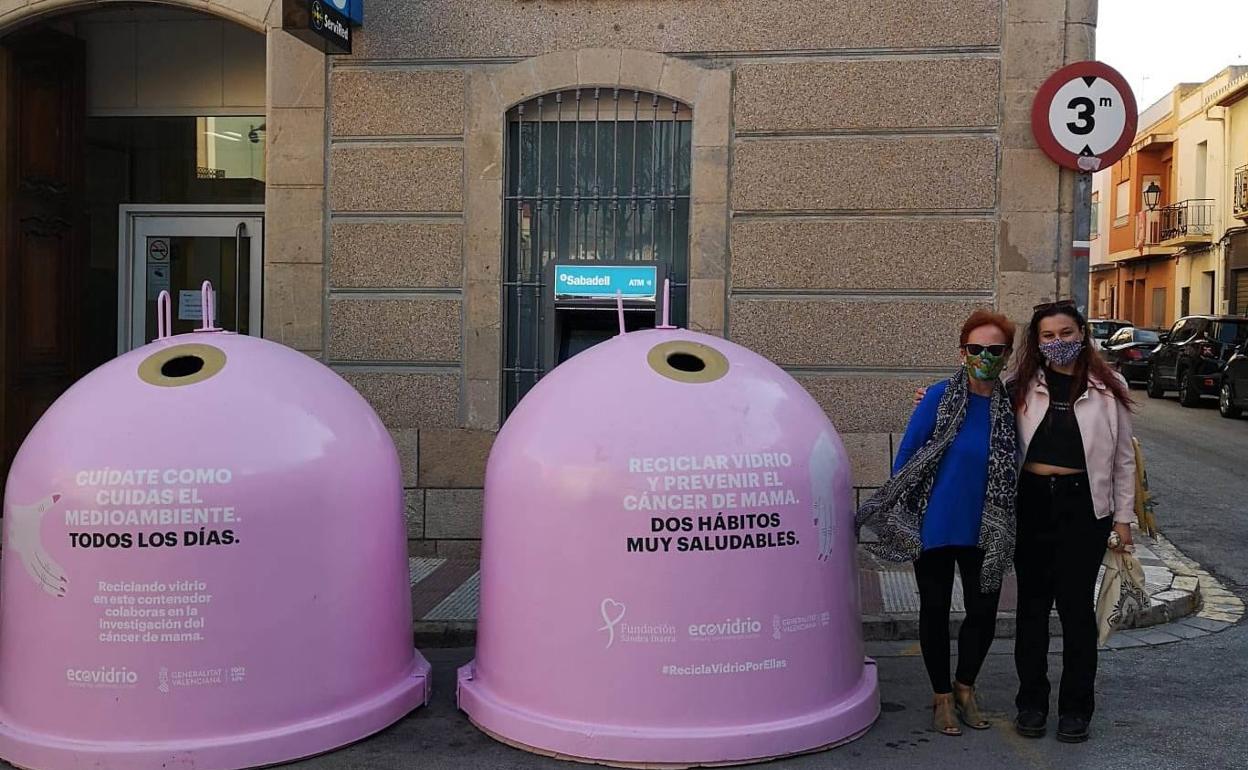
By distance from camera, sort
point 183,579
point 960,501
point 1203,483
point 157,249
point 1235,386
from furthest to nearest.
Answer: point 1235,386 < point 1203,483 < point 157,249 < point 960,501 < point 183,579

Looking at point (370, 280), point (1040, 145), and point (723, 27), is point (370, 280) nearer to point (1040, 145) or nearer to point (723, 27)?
point (723, 27)

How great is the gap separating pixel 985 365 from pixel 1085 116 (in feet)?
11.4

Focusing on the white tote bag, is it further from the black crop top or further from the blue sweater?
the blue sweater

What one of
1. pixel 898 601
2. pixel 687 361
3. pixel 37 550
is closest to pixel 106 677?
pixel 37 550

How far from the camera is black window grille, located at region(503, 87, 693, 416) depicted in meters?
8.27

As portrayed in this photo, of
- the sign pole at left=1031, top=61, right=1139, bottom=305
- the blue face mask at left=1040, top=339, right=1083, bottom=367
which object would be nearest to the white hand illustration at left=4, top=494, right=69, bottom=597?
the blue face mask at left=1040, top=339, right=1083, bottom=367

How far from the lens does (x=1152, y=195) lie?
37.9 metres

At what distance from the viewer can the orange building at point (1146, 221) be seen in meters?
38.7

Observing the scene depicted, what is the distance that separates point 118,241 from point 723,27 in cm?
567

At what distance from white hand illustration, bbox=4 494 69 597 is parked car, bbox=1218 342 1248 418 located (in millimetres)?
18789

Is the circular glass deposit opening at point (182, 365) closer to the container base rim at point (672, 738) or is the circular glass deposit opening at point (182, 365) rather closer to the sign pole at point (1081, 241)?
the container base rim at point (672, 738)

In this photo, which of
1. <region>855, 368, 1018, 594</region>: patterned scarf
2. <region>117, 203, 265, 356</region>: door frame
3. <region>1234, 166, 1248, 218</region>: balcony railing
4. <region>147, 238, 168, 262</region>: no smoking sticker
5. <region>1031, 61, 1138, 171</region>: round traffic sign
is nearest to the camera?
<region>855, 368, 1018, 594</region>: patterned scarf

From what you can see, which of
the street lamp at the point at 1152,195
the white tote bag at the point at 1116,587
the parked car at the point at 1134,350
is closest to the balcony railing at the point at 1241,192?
the street lamp at the point at 1152,195

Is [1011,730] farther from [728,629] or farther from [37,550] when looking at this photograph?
[37,550]
